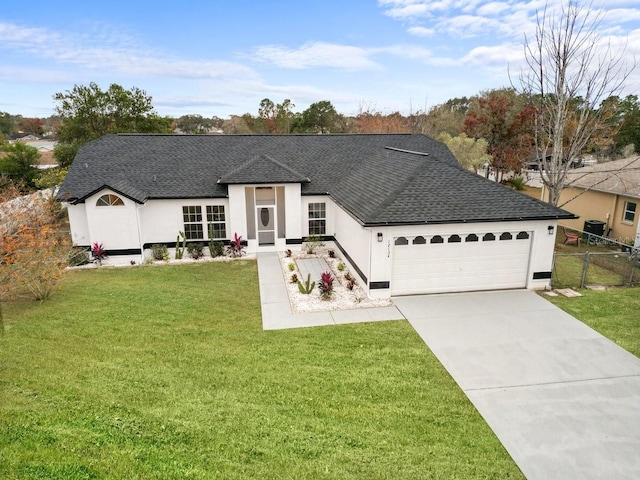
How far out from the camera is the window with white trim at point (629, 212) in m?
20.0

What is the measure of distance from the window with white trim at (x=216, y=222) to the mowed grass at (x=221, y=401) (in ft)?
22.0

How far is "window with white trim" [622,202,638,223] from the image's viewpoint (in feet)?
65.6

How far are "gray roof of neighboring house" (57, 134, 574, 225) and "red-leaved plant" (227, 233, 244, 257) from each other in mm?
1990

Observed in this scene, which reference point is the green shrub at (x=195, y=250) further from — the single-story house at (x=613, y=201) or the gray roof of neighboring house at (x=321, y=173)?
the single-story house at (x=613, y=201)

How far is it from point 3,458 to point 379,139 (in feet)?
69.3

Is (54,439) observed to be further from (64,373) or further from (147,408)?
(64,373)

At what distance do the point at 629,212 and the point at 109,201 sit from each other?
24398 mm

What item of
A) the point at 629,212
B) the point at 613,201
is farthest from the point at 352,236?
the point at 613,201

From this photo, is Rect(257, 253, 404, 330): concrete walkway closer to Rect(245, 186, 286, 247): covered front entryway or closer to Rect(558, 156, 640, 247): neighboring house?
Rect(245, 186, 286, 247): covered front entryway

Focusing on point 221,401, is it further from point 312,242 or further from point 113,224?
point 113,224

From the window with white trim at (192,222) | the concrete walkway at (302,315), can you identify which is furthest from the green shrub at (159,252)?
the concrete walkway at (302,315)

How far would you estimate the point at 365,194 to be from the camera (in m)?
15.2

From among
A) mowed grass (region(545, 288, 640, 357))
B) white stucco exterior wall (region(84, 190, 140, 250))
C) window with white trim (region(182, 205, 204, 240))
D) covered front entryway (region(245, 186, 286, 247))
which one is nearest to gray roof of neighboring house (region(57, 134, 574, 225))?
white stucco exterior wall (region(84, 190, 140, 250))

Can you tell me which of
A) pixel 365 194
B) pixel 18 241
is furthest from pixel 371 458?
pixel 18 241
